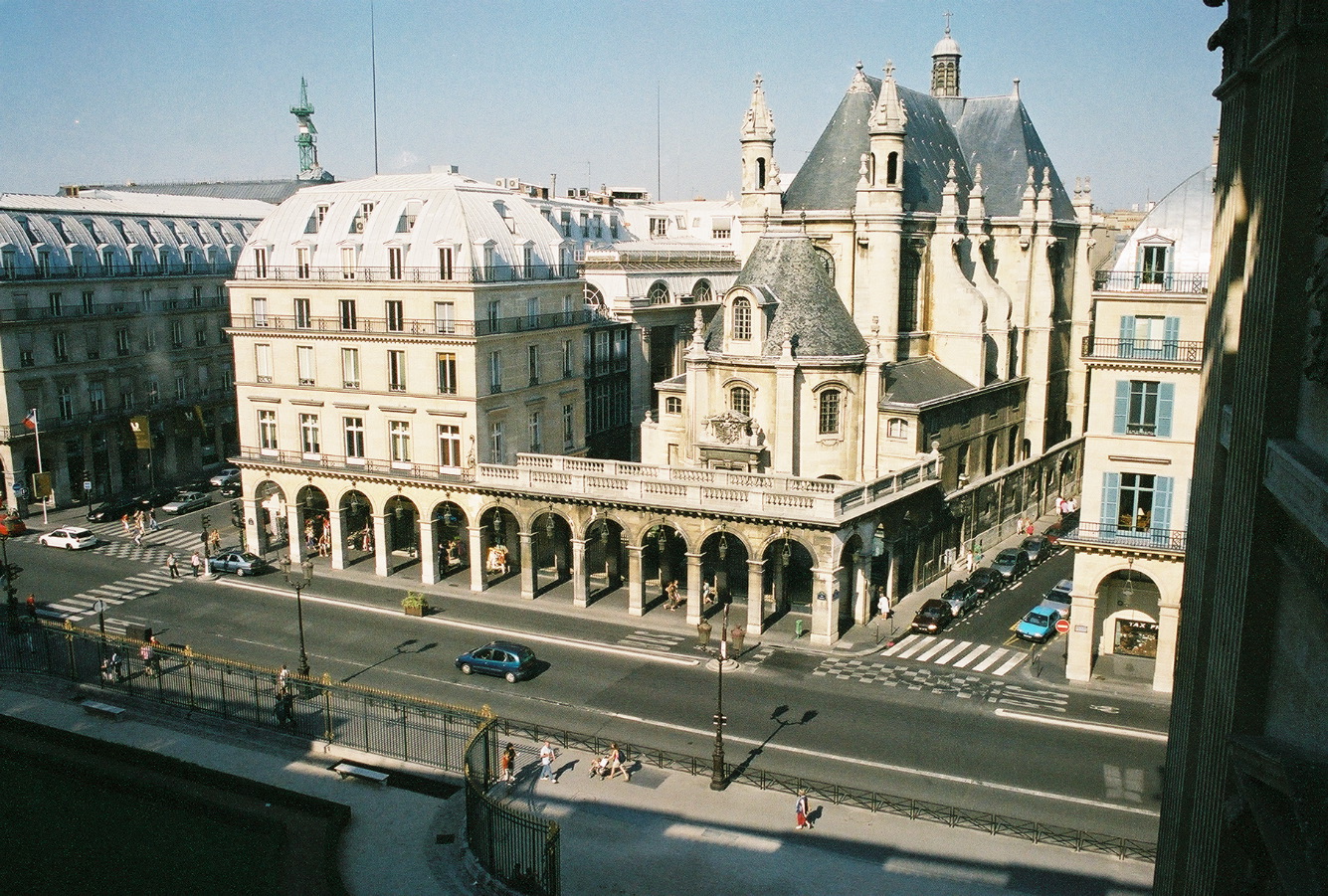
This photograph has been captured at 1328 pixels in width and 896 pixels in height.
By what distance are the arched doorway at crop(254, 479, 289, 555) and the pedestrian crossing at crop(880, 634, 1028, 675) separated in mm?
36790

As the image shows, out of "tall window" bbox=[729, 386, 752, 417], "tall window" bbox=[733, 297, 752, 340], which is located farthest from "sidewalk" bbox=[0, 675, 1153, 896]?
"tall window" bbox=[733, 297, 752, 340]

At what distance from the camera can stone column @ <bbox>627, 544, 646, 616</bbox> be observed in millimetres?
52594

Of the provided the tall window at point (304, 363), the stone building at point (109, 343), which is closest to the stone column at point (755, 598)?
the tall window at point (304, 363)

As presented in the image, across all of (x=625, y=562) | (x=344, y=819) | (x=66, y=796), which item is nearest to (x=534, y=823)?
(x=344, y=819)

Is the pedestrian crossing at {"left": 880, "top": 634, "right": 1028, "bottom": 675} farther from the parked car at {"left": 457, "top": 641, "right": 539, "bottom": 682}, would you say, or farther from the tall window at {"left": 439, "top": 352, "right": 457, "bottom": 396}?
the tall window at {"left": 439, "top": 352, "right": 457, "bottom": 396}

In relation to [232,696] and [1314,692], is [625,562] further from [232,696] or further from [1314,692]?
[1314,692]

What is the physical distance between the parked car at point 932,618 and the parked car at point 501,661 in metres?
18.3

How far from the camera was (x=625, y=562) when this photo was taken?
61.7m

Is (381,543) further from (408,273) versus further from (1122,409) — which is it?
(1122,409)

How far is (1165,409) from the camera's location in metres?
42.9

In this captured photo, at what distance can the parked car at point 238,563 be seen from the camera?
198 feet

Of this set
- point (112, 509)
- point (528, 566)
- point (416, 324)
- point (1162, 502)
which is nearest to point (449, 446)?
point (416, 324)

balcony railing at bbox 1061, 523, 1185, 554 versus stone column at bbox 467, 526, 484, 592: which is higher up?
balcony railing at bbox 1061, 523, 1185, 554

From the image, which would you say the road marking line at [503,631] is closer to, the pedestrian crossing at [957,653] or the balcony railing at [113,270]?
the pedestrian crossing at [957,653]
